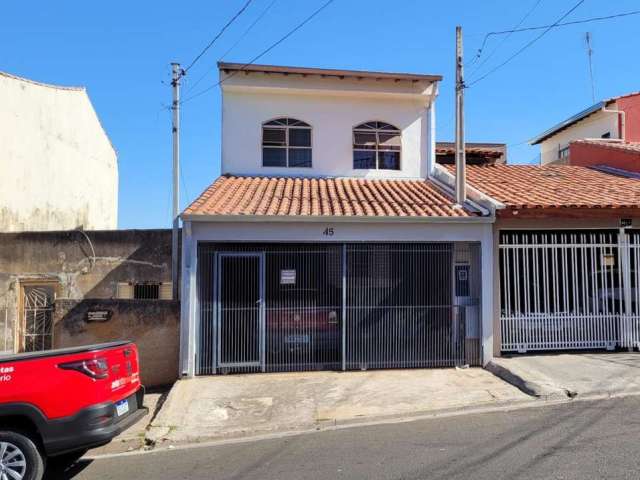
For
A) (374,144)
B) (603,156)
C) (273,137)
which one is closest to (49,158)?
(273,137)

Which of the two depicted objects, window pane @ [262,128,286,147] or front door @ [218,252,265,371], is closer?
front door @ [218,252,265,371]

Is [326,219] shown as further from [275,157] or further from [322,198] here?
[275,157]

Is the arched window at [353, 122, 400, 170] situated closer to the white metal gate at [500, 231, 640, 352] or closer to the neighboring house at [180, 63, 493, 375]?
the neighboring house at [180, 63, 493, 375]

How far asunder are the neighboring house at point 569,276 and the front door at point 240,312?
435 cm

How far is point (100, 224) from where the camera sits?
22.3m

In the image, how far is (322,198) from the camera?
11055mm

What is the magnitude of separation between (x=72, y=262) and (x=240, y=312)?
566 centimetres

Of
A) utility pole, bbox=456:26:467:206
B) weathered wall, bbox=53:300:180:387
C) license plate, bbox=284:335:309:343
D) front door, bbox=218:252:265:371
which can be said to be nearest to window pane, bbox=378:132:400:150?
utility pole, bbox=456:26:467:206

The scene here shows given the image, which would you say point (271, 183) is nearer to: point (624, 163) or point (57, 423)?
point (57, 423)

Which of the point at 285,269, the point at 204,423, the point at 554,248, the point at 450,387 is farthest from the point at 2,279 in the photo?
the point at 554,248

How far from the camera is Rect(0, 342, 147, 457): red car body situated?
14.6ft

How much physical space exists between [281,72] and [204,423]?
887 centimetres

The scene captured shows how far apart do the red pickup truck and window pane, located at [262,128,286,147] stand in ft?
30.8

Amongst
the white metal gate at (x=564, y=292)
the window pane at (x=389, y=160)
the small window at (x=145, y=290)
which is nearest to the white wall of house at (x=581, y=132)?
the window pane at (x=389, y=160)
